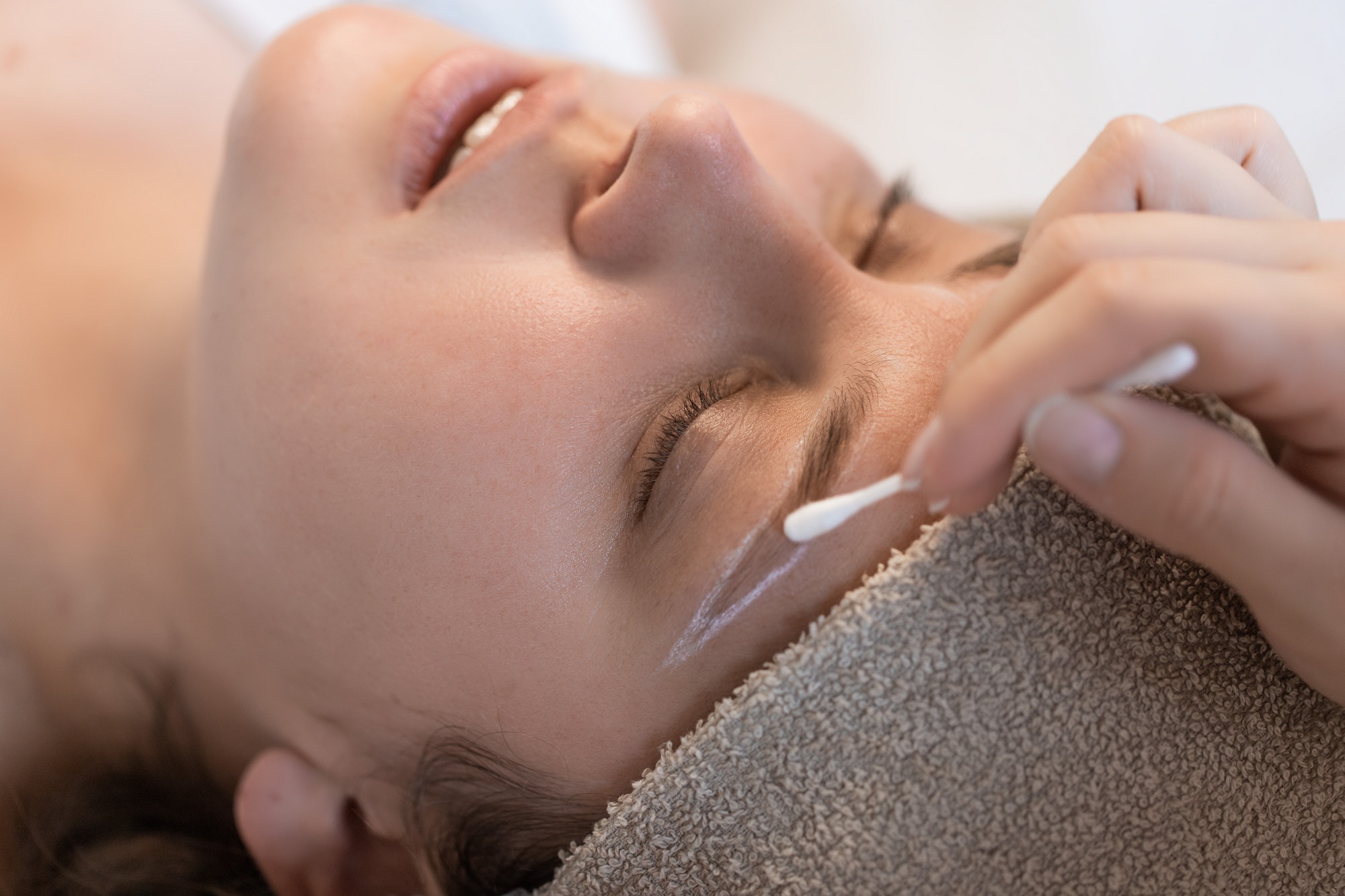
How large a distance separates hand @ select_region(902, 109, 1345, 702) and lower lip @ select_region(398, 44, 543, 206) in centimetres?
60

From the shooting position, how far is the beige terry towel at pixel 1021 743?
710 mm

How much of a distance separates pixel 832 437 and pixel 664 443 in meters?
0.14

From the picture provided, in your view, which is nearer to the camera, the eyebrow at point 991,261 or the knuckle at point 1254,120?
the knuckle at point 1254,120

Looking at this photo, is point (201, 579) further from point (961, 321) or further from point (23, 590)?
point (961, 321)

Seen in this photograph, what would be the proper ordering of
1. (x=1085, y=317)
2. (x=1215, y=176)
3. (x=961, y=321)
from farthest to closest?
(x=961, y=321)
(x=1215, y=176)
(x=1085, y=317)

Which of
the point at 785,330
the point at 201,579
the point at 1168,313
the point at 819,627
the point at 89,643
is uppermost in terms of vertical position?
the point at 1168,313

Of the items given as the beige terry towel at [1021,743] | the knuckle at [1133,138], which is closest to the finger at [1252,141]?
the knuckle at [1133,138]

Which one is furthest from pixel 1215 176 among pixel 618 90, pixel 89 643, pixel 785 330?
pixel 89 643

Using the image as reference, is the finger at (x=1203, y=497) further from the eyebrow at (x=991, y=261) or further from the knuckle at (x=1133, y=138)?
the eyebrow at (x=991, y=261)

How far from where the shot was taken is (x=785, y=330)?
32.8 inches

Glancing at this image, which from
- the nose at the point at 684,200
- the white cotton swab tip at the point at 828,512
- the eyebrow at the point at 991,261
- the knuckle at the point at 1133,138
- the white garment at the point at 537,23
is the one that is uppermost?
the white garment at the point at 537,23

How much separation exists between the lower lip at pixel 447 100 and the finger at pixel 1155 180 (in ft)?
1.94

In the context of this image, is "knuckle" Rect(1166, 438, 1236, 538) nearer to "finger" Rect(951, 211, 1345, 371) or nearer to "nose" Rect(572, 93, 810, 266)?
"finger" Rect(951, 211, 1345, 371)

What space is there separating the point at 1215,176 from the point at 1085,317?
278mm
